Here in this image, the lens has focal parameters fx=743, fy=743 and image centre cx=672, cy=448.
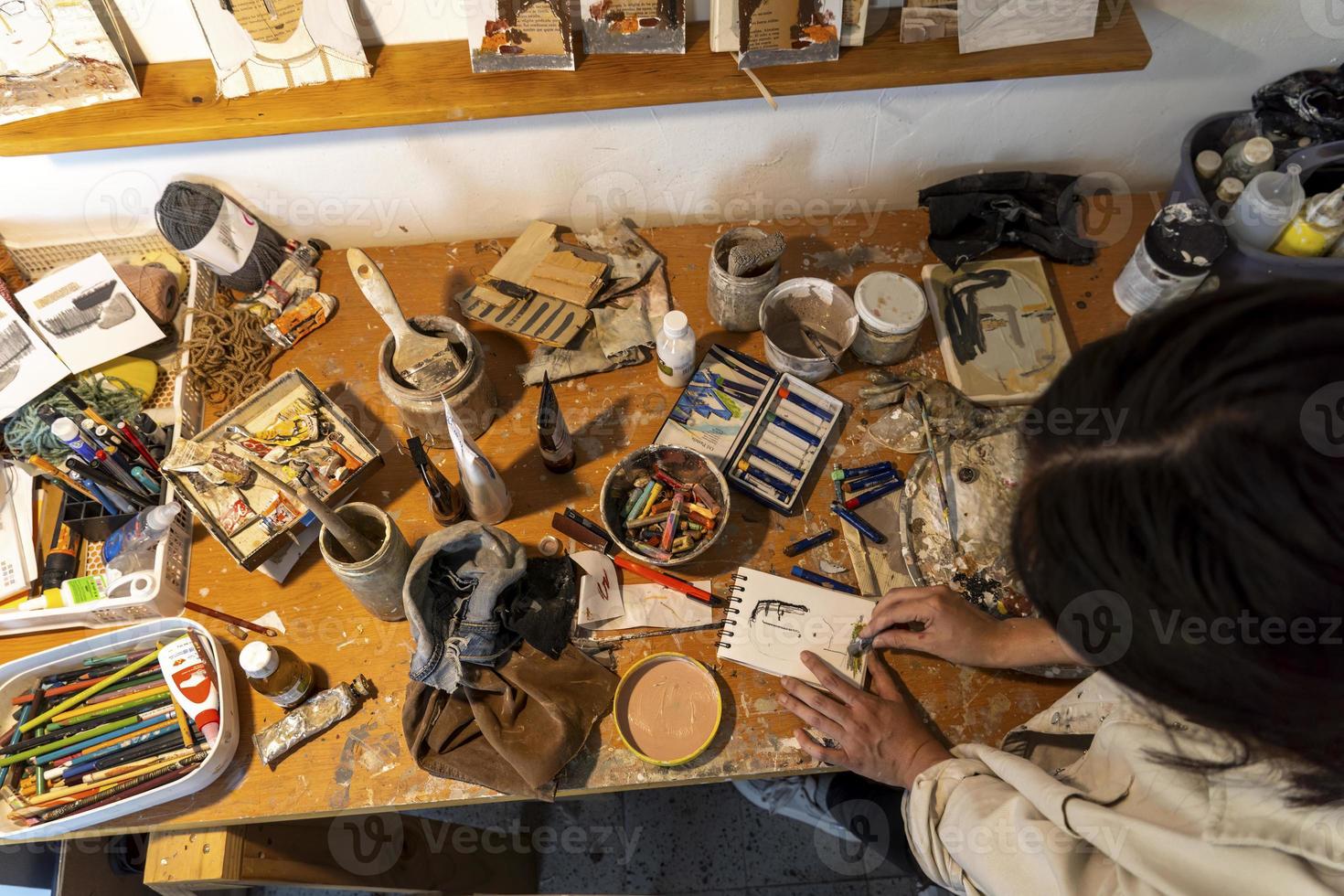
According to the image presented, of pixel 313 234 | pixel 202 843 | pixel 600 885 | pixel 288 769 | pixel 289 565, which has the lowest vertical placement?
pixel 600 885

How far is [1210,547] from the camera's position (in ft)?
2.04

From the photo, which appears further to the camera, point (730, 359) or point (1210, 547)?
point (730, 359)

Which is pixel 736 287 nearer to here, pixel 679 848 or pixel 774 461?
pixel 774 461

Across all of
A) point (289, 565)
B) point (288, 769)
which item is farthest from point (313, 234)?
point (288, 769)

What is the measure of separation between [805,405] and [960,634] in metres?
0.44

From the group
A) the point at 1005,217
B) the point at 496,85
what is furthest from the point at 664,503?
the point at 1005,217

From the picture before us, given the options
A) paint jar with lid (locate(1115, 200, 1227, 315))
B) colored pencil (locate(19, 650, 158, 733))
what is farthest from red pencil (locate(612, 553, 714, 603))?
paint jar with lid (locate(1115, 200, 1227, 315))

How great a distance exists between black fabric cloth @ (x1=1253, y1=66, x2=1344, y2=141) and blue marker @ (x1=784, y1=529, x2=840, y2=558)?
3.46 feet

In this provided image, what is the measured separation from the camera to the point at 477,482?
3.61ft

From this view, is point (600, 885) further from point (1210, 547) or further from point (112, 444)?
point (1210, 547)

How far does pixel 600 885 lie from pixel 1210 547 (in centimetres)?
164

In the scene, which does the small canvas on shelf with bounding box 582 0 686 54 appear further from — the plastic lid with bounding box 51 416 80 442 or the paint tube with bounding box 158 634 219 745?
the paint tube with bounding box 158 634 219 745

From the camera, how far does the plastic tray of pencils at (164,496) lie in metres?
1.10

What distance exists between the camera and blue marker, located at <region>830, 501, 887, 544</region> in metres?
1.18
